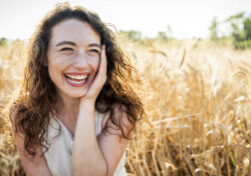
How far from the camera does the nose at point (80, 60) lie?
1473 mm

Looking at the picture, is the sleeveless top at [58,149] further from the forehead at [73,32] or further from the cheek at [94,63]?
the forehead at [73,32]

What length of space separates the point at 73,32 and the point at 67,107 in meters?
0.63

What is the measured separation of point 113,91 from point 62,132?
0.52 m

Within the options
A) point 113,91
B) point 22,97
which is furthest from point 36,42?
point 113,91

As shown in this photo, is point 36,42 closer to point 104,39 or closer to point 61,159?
point 104,39

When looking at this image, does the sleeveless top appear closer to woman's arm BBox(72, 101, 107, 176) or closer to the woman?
the woman

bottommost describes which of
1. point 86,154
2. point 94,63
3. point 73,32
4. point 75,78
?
point 86,154

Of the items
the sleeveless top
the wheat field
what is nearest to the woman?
the sleeveless top

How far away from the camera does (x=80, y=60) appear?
1.47 meters

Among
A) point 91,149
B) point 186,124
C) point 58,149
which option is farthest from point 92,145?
point 186,124

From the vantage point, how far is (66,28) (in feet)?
4.98

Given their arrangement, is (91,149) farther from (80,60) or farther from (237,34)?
(237,34)

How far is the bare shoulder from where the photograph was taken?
5.17 feet

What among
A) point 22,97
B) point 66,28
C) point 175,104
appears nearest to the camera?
point 66,28
